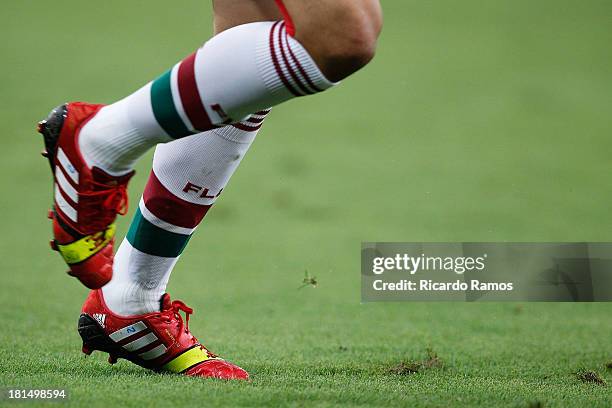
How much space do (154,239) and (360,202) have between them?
342 centimetres

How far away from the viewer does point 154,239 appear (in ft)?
6.14

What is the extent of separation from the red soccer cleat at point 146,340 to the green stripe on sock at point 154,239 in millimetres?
142

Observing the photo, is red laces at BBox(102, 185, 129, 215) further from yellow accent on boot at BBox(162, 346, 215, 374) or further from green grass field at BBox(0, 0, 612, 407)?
yellow accent on boot at BBox(162, 346, 215, 374)

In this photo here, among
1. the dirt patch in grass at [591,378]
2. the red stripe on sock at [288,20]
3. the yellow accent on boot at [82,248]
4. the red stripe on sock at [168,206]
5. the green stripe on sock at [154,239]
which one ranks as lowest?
the dirt patch in grass at [591,378]

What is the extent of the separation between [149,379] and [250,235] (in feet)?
8.87

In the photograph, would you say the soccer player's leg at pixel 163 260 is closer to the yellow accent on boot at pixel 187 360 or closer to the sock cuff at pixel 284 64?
the yellow accent on boot at pixel 187 360

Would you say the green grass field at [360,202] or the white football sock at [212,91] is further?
the green grass field at [360,202]

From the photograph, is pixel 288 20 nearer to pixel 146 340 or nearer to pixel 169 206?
pixel 169 206

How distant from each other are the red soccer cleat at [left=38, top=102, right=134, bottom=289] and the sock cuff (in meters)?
0.31

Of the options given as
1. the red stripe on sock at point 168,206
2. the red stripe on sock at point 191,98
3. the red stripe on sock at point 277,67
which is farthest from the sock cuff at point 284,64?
the red stripe on sock at point 168,206

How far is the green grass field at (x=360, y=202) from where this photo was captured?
6.31 ft

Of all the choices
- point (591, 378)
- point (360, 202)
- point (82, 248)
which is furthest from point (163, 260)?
point (360, 202)

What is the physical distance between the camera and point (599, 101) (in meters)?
7.64

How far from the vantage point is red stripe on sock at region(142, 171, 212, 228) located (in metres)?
1.85
